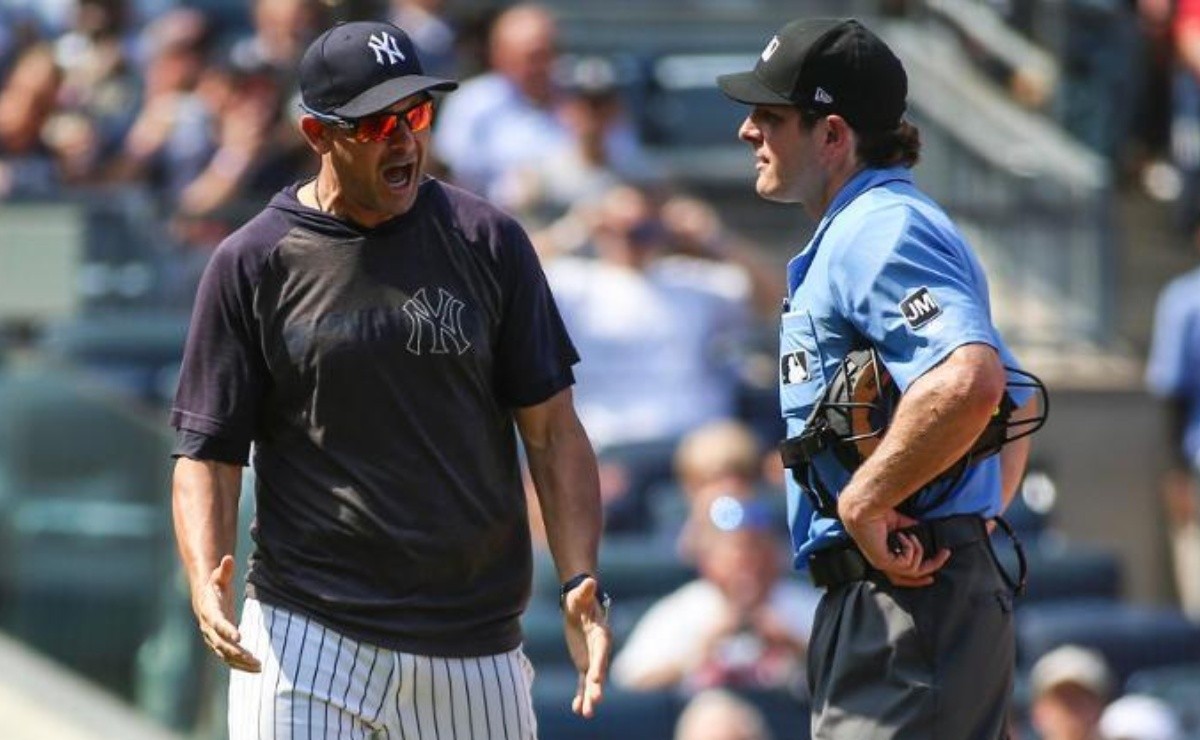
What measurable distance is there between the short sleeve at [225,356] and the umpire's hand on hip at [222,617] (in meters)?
0.28

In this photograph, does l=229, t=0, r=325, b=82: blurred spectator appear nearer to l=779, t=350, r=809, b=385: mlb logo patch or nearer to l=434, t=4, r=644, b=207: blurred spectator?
l=434, t=4, r=644, b=207: blurred spectator

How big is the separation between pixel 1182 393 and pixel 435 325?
6.25m

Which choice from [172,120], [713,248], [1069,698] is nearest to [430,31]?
[172,120]

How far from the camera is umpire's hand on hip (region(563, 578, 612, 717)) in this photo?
205 inches

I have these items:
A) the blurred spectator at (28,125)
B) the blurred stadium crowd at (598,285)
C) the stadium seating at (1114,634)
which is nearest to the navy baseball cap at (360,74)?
the blurred stadium crowd at (598,285)

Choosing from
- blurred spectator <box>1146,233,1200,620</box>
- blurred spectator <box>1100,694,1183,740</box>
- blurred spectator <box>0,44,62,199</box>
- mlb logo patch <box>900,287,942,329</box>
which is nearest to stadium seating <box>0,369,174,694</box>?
blurred spectator <box>0,44,62,199</box>

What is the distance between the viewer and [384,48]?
5262 mm

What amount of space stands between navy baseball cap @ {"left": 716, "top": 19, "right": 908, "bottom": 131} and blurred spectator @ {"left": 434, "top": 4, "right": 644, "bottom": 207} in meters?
6.02

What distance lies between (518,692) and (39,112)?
767cm

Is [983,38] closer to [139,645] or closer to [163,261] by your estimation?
[163,261]

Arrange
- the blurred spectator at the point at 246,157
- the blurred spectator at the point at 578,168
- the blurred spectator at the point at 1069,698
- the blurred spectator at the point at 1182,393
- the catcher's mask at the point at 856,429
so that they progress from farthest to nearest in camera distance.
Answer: the blurred spectator at the point at 246,157
the blurred spectator at the point at 578,168
the blurred spectator at the point at 1182,393
the blurred spectator at the point at 1069,698
the catcher's mask at the point at 856,429

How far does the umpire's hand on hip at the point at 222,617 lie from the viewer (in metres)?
5.08

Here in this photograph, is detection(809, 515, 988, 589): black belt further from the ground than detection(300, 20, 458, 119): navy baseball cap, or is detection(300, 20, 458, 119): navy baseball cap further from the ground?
detection(300, 20, 458, 119): navy baseball cap

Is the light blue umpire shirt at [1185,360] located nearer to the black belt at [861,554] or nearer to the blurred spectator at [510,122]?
the blurred spectator at [510,122]
